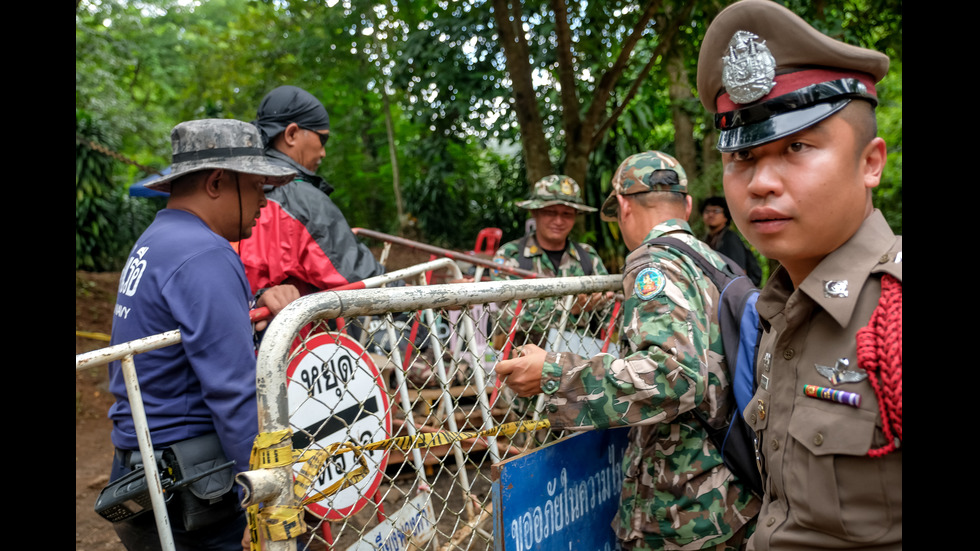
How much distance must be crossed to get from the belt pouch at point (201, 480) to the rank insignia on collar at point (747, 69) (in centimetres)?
166

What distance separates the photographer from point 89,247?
1230 cm

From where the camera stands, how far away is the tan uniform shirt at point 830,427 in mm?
1074

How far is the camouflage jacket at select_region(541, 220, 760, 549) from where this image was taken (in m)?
1.76

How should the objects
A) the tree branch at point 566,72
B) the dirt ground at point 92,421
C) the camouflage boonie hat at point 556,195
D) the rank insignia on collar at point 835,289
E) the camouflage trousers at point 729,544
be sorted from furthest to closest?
the tree branch at point 566,72, the camouflage boonie hat at point 556,195, the dirt ground at point 92,421, the camouflage trousers at point 729,544, the rank insignia on collar at point 835,289

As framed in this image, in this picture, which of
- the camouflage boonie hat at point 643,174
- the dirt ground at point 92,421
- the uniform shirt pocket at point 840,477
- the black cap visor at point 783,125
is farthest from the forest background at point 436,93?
the uniform shirt pocket at point 840,477

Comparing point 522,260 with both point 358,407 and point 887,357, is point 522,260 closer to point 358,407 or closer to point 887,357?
point 358,407

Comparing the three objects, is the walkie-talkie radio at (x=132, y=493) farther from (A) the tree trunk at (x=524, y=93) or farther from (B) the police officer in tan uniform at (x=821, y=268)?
(A) the tree trunk at (x=524, y=93)

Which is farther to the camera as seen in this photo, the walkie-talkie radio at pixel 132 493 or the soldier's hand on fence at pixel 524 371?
the walkie-talkie radio at pixel 132 493

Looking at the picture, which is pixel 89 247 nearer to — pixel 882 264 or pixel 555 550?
pixel 555 550

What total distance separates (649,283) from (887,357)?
86 centimetres

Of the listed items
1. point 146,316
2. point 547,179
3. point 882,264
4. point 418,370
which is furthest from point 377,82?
A: point 882,264

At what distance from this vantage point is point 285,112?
3389mm

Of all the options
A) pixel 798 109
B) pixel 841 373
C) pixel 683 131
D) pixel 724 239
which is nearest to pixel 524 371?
pixel 841 373
